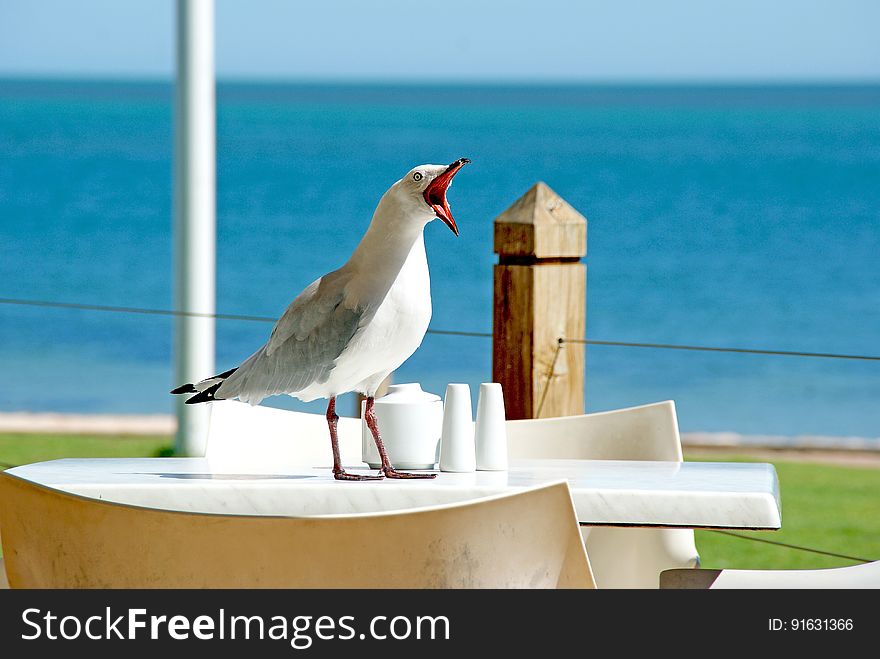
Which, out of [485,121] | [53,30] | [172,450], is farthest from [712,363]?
[53,30]

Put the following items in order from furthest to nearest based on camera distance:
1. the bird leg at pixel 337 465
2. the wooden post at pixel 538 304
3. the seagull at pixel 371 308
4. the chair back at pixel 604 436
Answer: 1. the wooden post at pixel 538 304
2. the chair back at pixel 604 436
3. the bird leg at pixel 337 465
4. the seagull at pixel 371 308

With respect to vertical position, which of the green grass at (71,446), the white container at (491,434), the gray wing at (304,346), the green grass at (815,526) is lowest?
the green grass at (815,526)

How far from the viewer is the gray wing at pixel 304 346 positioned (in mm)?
2314

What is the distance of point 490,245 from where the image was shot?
22.6m

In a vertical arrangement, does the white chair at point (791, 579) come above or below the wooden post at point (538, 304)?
below

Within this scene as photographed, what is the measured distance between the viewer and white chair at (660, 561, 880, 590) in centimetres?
203

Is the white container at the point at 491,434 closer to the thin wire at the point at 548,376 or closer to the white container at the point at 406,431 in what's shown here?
the white container at the point at 406,431

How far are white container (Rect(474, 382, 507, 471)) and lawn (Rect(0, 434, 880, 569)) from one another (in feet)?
7.85

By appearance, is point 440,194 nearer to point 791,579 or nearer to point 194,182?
point 791,579

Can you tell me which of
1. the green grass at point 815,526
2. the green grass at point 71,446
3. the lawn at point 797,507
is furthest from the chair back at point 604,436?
the green grass at point 71,446

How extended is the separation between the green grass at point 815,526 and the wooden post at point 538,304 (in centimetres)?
223

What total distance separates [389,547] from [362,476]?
2.35ft

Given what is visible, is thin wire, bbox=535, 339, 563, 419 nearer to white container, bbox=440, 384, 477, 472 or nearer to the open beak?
white container, bbox=440, 384, 477, 472
